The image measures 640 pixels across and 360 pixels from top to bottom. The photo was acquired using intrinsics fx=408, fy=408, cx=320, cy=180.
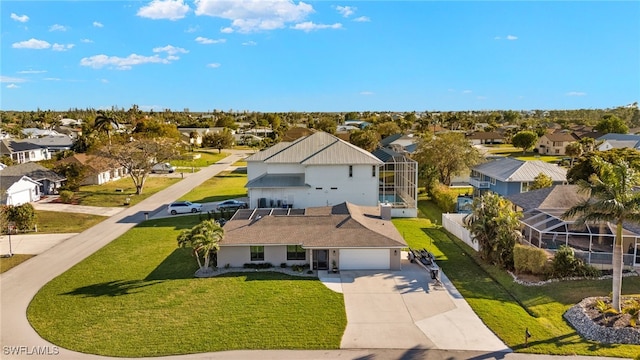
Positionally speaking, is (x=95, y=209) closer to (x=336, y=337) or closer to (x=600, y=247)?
(x=336, y=337)

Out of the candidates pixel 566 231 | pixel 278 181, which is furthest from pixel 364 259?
pixel 278 181

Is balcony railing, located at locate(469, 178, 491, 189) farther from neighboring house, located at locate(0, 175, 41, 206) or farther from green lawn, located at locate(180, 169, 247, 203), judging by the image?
→ neighboring house, located at locate(0, 175, 41, 206)

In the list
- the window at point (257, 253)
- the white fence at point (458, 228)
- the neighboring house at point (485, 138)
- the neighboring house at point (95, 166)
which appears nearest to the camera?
the window at point (257, 253)

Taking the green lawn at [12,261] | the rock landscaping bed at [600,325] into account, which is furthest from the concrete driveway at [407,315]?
the green lawn at [12,261]

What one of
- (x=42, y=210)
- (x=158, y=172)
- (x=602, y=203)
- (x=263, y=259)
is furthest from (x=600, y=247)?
(x=158, y=172)

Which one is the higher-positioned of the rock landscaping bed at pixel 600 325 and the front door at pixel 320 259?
the front door at pixel 320 259

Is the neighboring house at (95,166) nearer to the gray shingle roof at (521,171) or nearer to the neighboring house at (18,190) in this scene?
the neighboring house at (18,190)

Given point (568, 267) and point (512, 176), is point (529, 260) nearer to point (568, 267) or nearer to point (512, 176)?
point (568, 267)
